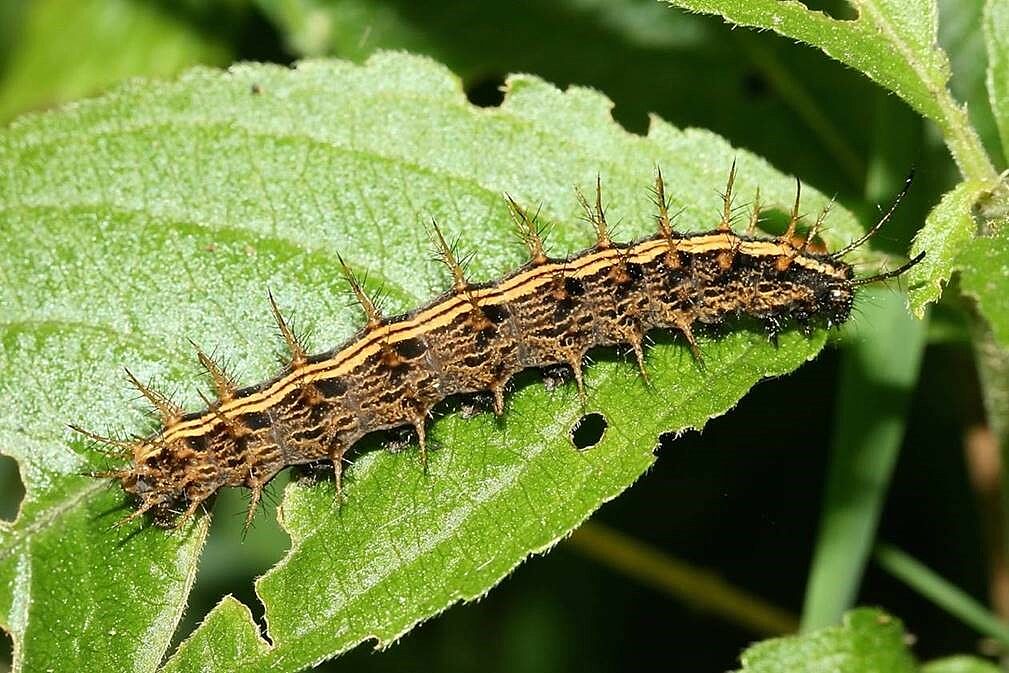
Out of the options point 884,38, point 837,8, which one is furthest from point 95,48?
point 884,38

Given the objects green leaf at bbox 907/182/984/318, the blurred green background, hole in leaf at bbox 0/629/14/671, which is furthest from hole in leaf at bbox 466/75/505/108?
hole in leaf at bbox 0/629/14/671

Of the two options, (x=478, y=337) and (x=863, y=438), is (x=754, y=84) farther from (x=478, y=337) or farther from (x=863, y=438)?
(x=478, y=337)

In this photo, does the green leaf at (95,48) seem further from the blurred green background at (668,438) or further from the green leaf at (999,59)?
the green leaf at (999,59)

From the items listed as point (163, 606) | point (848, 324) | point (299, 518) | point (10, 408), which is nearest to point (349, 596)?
point (299, 518)

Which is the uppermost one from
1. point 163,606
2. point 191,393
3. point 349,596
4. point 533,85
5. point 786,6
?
point 533,85

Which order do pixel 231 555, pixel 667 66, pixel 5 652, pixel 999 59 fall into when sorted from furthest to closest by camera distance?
pixel 231 555 < pixel 5 652 < pixel 667 66 < pixel 999 59

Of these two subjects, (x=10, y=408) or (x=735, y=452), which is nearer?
(x=10, y=408)

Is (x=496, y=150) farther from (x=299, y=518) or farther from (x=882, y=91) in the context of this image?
(x=882, y=91)

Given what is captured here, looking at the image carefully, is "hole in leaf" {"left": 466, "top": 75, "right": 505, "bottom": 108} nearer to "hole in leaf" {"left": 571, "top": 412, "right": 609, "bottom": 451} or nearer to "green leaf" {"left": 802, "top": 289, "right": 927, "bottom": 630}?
"hole in leaf" {"left": 571, "top": 412, "right": 609, "bottom": 451}
